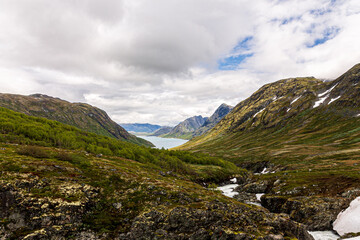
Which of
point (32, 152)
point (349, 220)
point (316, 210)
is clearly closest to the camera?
point (349, 220)

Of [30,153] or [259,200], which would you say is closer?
[30,153]

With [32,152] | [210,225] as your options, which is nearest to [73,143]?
[32,152]

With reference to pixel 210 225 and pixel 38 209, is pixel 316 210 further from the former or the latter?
pixel 38 209

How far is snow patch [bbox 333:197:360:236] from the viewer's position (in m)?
34.1

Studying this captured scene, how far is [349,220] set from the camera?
117ft

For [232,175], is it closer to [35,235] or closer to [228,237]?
[228,237]

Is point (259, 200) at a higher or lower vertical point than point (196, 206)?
lower

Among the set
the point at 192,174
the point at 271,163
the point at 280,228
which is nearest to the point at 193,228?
the point at 280,228

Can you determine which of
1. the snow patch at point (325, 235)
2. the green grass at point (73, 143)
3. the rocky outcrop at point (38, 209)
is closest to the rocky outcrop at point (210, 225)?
the snow patch at point (325, 235)

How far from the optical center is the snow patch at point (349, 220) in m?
34.1

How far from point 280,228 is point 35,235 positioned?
140 ft

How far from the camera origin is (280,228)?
3142 cm

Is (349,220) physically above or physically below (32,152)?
below

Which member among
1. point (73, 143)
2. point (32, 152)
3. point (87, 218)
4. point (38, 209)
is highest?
point (73, 143)
